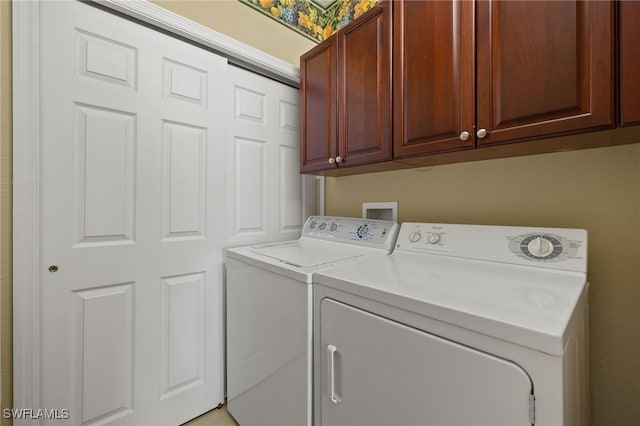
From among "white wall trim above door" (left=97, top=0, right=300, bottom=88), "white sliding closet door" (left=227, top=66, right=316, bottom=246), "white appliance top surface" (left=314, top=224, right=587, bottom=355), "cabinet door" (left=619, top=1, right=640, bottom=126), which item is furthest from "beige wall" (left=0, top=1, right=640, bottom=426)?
"white sliding closet door" (left=227, top=66, right=316, bottom=246)

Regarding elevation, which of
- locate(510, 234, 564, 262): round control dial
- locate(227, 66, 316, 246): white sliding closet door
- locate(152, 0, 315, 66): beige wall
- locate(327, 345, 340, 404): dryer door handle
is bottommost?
locate(327, 345, 340, 404): dryer door handle

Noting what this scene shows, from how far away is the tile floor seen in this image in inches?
59.0

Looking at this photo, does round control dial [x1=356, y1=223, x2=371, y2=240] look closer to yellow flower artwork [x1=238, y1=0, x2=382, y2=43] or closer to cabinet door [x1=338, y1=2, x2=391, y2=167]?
cabinet door [x1=338, y1=2, x2=391, y2=167]

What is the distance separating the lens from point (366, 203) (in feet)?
6.01

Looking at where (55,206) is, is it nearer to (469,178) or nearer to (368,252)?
(368,252)

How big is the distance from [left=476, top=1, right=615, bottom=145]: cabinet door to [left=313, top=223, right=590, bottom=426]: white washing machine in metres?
0.42

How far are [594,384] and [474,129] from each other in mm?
1126

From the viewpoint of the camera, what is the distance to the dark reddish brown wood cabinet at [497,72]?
0.79 meters

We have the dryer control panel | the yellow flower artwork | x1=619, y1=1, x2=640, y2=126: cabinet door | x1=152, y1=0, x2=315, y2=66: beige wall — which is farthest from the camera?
the yellow flower artwork

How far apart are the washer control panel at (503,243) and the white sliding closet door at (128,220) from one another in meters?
1.17

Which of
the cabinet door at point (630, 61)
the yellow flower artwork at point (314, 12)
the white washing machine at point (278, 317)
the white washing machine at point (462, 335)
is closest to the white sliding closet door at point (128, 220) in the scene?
the white washing machine at point (278, 317)

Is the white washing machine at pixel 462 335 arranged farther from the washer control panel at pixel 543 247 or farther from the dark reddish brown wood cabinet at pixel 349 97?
the dark reddish brown wood cabinet at pixel 349 97

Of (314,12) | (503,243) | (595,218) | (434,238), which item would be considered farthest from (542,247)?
(314,12)

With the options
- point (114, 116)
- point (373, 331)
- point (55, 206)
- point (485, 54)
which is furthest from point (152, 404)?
point (485, 54)
